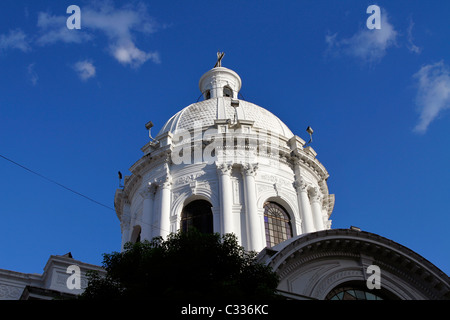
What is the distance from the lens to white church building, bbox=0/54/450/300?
21.9m

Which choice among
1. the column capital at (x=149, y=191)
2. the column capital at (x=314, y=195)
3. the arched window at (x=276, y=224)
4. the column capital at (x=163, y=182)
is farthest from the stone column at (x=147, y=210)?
the column capital at (x=314, y=195)

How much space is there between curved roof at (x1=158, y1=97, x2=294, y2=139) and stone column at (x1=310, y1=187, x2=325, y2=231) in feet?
14.1

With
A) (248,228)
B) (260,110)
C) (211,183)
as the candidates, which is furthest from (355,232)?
(260,110)

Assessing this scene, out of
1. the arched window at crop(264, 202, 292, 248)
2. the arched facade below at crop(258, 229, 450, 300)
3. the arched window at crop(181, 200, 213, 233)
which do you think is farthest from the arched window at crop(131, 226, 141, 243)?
the arched facade below at crop(258, 229, 450, 300)

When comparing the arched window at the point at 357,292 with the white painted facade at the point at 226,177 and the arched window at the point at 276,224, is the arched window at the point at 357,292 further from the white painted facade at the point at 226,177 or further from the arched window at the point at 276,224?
the arched window at the point at 276,224

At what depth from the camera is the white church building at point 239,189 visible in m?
21.9

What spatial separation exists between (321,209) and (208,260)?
749 inches

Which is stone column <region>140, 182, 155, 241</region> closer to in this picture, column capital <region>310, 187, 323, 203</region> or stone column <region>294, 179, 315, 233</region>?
stone column <region>294, 179, 315, 233</region>

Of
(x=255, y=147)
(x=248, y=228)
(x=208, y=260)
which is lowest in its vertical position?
(x=208, y=260)

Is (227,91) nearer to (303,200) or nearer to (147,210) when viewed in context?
(303,200)

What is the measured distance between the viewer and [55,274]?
19188 mm
